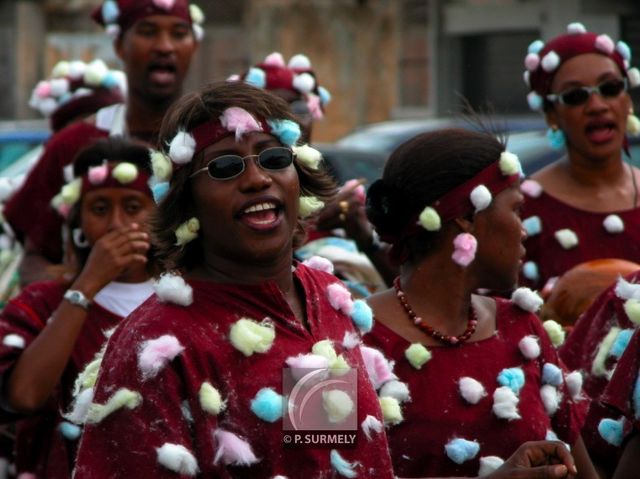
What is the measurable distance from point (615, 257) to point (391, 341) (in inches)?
80.8

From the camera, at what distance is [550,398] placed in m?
4.62

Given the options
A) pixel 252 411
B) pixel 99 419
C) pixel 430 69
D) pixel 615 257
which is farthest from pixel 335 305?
pixel 430 69

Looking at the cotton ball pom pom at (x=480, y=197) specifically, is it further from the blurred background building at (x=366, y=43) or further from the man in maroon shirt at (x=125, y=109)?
the blurred background building at (x=366, y=43)

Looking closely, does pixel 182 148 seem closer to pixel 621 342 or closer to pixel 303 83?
pixel 621 342

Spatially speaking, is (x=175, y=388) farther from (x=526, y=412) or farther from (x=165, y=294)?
(x=526, y=412)

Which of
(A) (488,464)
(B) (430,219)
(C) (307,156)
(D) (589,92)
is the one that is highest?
(C) (307,156)

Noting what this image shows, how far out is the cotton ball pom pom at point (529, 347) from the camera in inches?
181

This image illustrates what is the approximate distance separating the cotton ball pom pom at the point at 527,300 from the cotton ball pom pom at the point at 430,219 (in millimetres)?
314

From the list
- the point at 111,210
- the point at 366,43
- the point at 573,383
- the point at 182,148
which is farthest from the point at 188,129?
the point at 366,43

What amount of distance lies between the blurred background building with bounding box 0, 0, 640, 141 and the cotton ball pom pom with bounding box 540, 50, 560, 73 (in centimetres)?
1176

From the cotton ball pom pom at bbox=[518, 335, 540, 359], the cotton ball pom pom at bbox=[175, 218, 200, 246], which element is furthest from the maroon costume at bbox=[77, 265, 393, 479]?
the cotton ball pom pom at bbox=[518, 335, 540, 359]

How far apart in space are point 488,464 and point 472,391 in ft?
0.66

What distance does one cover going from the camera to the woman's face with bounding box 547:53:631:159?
666 cm

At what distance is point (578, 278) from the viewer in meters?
5.88
